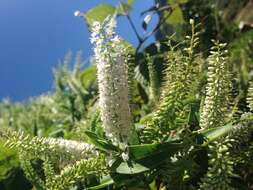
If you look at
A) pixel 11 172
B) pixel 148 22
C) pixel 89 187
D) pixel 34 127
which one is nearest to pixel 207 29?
pixel 148 22

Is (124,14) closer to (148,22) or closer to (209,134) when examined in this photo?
(148,22)

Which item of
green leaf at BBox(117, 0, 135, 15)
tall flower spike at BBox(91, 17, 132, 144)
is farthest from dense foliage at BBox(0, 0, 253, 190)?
green leaf at BBox(117, 0, 135, 15)

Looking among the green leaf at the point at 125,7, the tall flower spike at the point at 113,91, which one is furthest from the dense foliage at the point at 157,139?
the green leaf at the point at 125,7

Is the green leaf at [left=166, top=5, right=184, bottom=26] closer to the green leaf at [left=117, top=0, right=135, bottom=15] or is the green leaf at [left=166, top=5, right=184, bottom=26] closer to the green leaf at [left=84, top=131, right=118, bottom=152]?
the green leaf at [left=117, top=0, right=135, bottom=15]

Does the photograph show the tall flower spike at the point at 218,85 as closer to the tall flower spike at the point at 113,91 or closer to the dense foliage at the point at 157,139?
the dense foliage at the point at 157,139

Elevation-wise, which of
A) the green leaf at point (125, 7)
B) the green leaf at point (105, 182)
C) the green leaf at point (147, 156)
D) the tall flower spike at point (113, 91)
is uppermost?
the green leaf at point (125, 7)

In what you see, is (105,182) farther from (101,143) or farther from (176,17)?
(176,17)

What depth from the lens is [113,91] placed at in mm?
900

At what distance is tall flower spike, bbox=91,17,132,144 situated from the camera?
0.90m

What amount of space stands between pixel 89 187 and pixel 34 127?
117 cm

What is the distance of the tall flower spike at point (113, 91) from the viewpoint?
897mm

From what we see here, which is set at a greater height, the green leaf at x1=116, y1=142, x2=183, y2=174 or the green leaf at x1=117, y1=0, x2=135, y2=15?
the green leaf at x1=117, y1=0, x2=135, y2=15

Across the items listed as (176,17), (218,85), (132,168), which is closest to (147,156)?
(132,168)

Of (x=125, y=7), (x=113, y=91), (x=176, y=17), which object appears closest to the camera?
(x=113, y=91)
